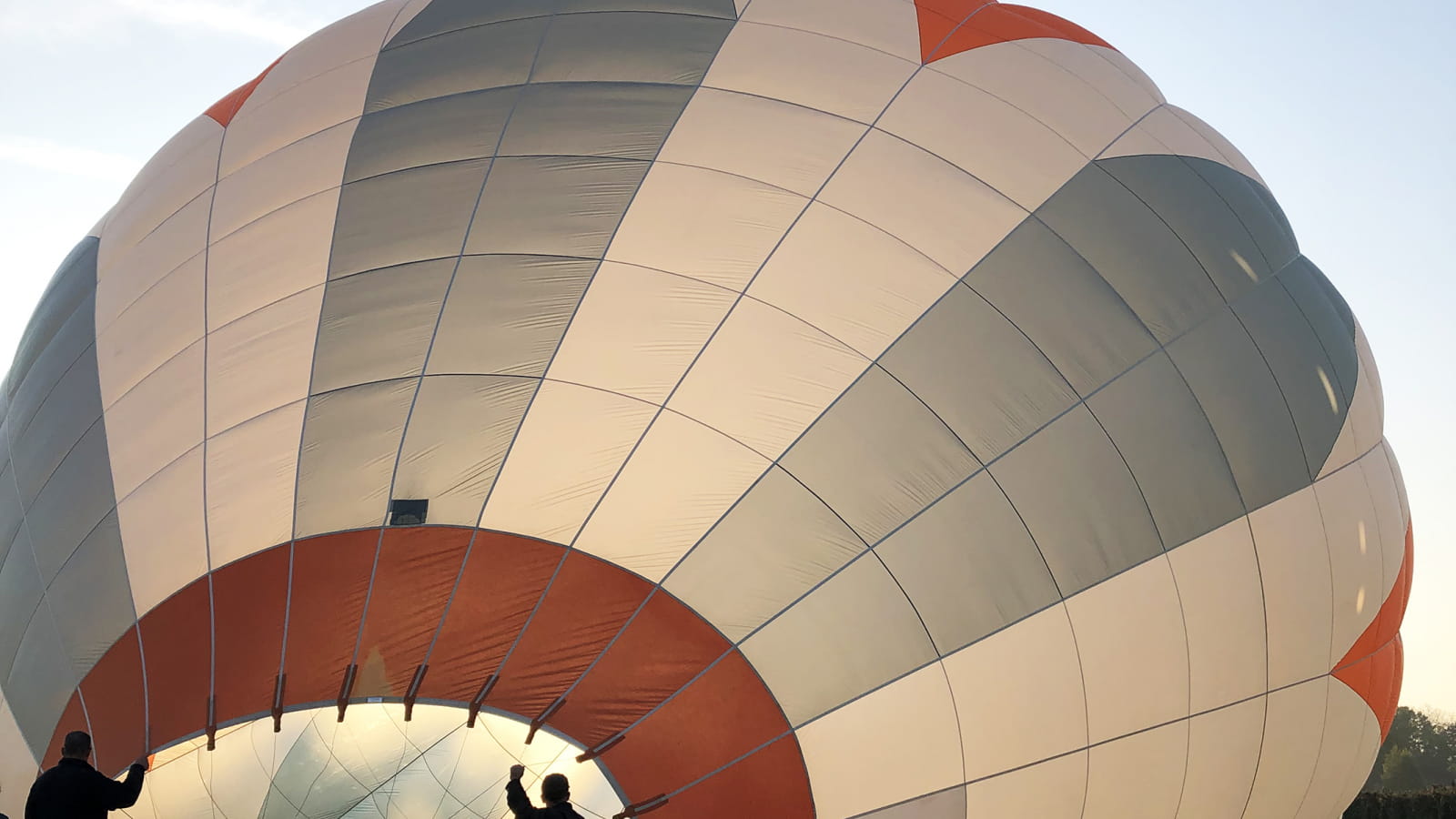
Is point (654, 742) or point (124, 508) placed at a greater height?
point (124, 508)

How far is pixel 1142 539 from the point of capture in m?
4.78

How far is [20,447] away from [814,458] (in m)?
3.59

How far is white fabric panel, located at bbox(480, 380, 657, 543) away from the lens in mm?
4336

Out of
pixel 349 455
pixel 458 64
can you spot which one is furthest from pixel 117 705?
pixel 458 64

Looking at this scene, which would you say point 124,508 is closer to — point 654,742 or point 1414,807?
point 654,742

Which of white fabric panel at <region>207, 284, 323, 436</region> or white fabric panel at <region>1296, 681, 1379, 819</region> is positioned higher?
white fabric panel at <region>207, 284, 323, 436</region>

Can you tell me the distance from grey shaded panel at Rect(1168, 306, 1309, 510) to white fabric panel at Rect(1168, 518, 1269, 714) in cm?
27

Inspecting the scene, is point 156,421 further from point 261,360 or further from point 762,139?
point 762,139

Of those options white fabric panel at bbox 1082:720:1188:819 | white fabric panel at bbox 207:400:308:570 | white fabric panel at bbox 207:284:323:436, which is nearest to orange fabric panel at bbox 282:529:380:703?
white fabric panel at bbox 207:400:308:570

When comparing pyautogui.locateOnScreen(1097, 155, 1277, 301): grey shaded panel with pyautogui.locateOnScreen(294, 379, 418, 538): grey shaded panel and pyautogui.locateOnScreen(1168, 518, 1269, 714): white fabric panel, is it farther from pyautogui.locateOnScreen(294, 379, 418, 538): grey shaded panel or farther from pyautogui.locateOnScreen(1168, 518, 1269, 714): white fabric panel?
pyautogui.locateOnScreen(294, 379, 418, 538): grey shaded panel

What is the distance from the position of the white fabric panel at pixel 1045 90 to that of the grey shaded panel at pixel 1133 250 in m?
0.25

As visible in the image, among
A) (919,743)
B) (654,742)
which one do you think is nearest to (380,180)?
(654,742)

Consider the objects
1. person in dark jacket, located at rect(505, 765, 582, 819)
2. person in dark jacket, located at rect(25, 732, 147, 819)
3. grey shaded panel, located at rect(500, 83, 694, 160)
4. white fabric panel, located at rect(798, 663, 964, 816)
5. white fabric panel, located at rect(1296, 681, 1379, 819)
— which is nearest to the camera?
person in dark jacket, located at rect(25, 732, 147, 819)

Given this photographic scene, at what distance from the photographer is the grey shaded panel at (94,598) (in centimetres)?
435
